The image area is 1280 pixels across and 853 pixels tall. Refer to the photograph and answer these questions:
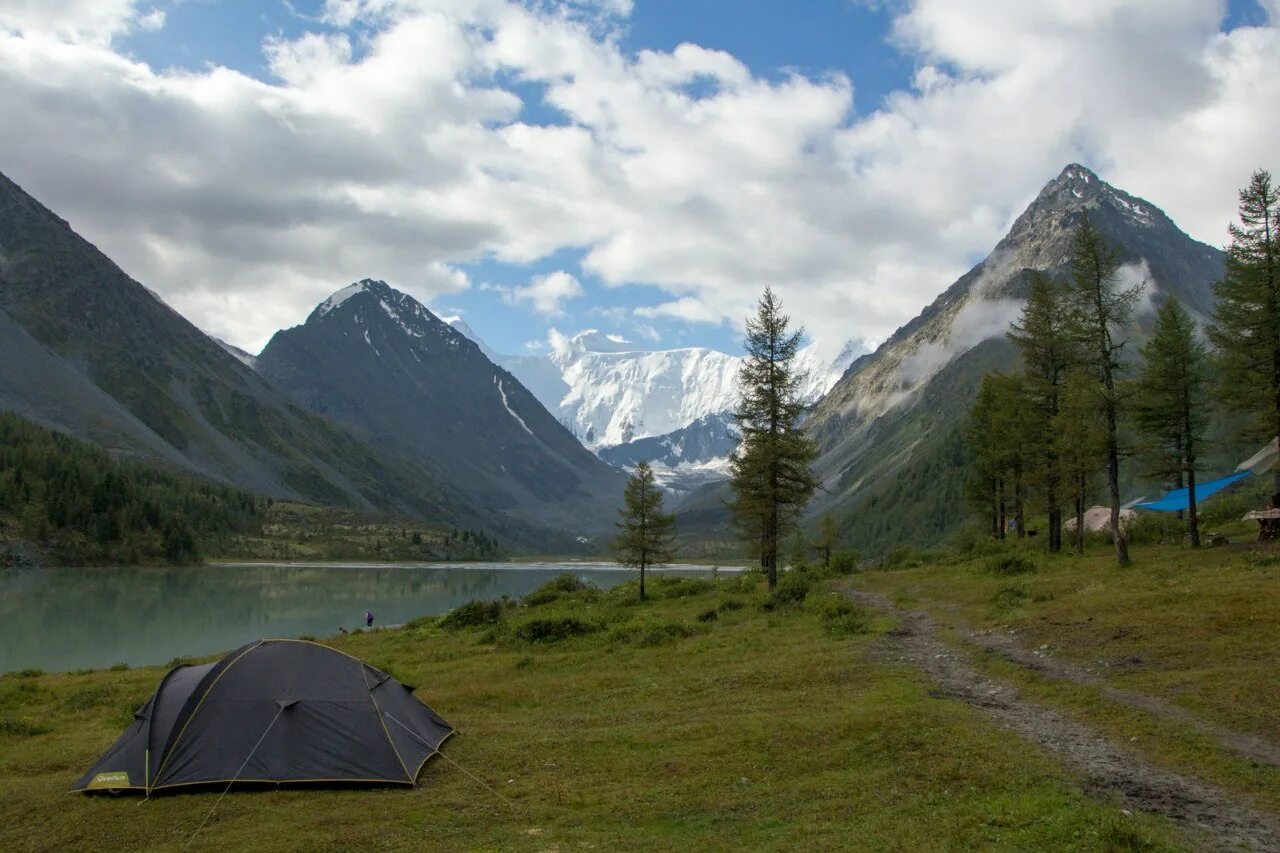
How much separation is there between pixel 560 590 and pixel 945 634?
35301 mm

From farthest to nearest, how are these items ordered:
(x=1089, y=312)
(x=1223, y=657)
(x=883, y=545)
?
(x=883, y=545)
(x=1089, y=312)
(x=1223, y=657)

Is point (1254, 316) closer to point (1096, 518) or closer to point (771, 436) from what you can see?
point (771, 436)

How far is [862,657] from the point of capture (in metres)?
24.2

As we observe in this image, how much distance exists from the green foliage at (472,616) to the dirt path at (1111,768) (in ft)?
92.4

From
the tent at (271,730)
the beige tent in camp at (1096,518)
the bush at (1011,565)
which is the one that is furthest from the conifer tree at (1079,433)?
the tent at (271,730)

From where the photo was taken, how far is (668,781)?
48.6 feet

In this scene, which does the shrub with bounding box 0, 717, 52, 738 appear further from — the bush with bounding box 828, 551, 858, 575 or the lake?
the bush with bounding box 828, 551, 858, 575

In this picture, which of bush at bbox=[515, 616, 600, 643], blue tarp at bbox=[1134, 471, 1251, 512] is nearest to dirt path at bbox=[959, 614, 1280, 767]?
bush at bbox=[515, 616, 600, 643]

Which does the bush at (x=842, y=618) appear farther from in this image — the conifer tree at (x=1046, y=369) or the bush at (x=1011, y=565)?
the conifer tree at (x=1046, y=369)

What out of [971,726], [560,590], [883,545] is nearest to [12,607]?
[560,590]

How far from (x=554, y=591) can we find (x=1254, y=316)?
137 feet

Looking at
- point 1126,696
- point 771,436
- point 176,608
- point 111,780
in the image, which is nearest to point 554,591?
point 771,436

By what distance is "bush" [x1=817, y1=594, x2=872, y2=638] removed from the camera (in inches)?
1158

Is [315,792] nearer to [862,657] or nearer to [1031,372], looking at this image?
[862,657]
